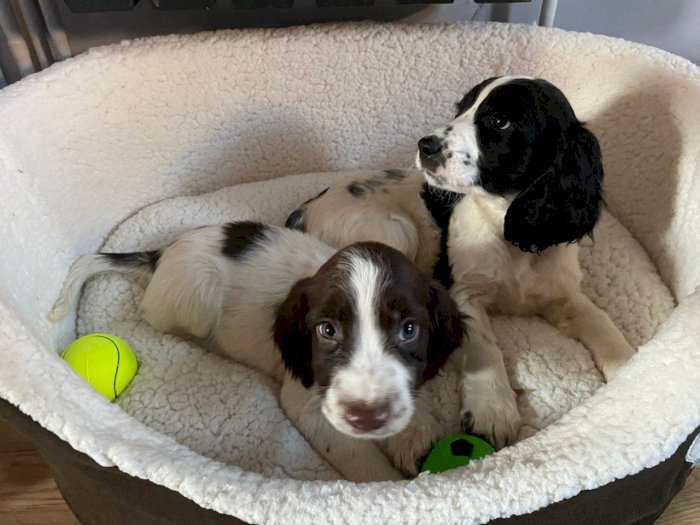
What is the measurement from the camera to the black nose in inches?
79.3

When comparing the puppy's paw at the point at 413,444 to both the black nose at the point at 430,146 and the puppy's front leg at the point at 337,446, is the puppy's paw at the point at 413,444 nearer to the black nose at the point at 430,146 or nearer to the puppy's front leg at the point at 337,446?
the puppy's front leg at the point at 337,446

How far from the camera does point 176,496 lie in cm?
142

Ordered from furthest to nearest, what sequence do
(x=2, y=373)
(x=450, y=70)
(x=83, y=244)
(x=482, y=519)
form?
(x=450, y=70) → (x=83, y=244) → (x=2, y=373) → (x=482, y=519)

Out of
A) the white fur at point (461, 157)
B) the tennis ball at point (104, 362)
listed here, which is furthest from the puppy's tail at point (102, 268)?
the white fur at point (461, 157)

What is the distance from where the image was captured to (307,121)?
2977mm

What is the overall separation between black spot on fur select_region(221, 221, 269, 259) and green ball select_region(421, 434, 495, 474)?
88cm

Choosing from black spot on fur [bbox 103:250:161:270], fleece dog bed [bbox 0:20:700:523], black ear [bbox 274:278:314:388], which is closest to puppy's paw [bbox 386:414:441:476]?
fleece dog bed [bbox 0:20:700:523]

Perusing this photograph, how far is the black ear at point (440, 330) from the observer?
1797mm

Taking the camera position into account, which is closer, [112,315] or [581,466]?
[581,466]

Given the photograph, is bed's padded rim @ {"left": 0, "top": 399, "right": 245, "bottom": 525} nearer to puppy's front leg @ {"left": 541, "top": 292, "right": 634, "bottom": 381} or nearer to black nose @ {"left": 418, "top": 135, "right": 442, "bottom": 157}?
black nose @ {"left": 418, "top": 135, "right": 442, "bottom": 157}

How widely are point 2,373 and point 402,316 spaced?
3.22 feet

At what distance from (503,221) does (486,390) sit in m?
0.57

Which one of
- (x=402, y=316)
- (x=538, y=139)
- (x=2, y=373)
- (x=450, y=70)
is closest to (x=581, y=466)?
(x=402, y=316)

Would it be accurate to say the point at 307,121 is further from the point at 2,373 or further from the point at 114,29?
the point at 2,373
